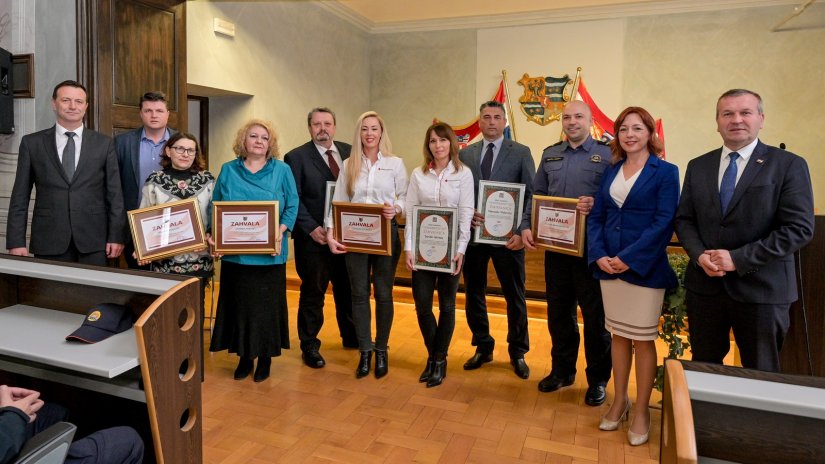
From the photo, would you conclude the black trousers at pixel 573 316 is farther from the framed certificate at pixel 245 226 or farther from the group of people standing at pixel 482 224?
the framed certificate at pixel 245 226

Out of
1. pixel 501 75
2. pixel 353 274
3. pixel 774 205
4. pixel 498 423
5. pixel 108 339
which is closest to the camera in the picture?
pixel 108 339

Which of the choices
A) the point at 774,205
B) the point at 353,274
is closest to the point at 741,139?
the point at 774,205

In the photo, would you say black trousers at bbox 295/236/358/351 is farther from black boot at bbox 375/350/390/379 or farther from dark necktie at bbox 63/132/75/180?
dark necktie at bbox 63/132/75/180

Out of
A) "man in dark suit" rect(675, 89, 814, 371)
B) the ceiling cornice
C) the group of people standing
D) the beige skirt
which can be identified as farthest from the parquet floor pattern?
the ceiling cornice

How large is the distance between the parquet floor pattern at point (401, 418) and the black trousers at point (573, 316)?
185mm

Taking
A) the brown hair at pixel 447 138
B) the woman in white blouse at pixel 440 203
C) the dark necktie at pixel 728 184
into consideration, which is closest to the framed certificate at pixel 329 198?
the woman in white blouse at pixel 440 203

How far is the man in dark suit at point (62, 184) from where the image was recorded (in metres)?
2.97

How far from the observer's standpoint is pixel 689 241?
2.26m

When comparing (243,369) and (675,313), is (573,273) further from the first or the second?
(243,369)

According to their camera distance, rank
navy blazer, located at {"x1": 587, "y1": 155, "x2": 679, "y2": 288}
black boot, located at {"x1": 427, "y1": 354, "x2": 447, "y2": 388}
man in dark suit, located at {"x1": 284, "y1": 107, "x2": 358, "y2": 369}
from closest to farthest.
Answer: navy blazer, located at {"x1": 587, "y1": 155, "x2": 679, "y2": 288}, black boot, located at {"x1": 427, "y1": 354, "x2": 447, "y2": 388}, man in dark suit, located at {"x1": 284, "y1": 107, "x2": 358, "y2": 369}

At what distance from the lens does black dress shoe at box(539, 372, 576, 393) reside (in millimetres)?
3148

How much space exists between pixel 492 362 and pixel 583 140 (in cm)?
156

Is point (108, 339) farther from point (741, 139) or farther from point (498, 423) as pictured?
point (741, 139)

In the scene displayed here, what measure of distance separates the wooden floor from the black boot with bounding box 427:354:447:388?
0.05m
